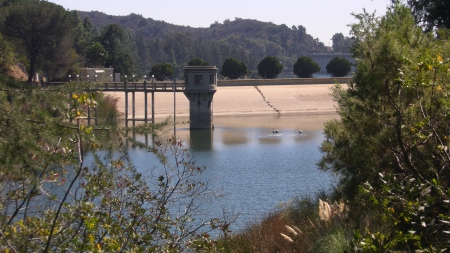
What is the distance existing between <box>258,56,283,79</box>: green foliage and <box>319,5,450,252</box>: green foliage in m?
Answer: 64.1

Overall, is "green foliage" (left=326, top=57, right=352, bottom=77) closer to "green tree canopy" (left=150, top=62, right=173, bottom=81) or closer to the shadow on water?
"green tree canopy" (left=150, top=62, right=173, bottom=81)

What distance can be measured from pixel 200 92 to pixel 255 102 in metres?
13.0

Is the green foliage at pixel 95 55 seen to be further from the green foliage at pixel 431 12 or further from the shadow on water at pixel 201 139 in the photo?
the green foliage at pixel 431 12

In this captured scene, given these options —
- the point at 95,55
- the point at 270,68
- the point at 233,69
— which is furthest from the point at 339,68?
the point at 95,55

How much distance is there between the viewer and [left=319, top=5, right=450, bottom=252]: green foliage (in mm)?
6043

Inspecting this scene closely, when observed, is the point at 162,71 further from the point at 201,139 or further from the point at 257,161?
the point at 257,161

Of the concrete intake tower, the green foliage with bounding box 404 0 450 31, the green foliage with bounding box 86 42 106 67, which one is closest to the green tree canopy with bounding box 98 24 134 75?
the green foliage with bounding box 86 42 106 67

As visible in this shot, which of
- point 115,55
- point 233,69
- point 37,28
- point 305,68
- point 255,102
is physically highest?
point 37,28

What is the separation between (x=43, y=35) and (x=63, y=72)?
3207 mm

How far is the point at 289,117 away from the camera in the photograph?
55.8 m

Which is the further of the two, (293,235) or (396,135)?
(293,235)

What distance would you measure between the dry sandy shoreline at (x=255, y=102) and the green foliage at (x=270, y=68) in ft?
34.1

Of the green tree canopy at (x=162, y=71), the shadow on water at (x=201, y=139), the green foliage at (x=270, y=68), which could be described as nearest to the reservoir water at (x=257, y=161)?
the shadow on water at (x=201, y=139)

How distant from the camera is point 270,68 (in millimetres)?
76750
